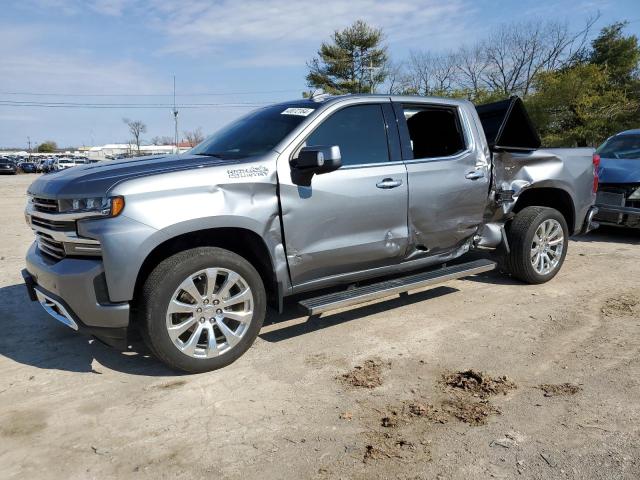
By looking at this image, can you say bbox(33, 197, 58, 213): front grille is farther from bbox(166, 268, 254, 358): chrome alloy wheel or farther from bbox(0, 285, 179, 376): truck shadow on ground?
bbox(0, 285, 179, 376): truck shadow on ground

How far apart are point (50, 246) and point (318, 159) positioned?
1.95 meters

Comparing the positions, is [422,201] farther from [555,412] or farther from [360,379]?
[555,412]

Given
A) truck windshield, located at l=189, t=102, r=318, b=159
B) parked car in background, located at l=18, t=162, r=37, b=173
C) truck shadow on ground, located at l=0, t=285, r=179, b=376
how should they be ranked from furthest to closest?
1. parked car in background, located at l=18, t=162, r=37, b=173
2. truck windshield, located at l=189, t=102, r=318, b=159
3. truck shadow on ground, located at l=0, t=285, r=179, b=376

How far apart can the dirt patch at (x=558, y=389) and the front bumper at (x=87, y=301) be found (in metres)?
2.69

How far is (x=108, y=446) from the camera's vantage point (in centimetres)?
276

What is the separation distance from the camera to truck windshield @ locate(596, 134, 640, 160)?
336 inches

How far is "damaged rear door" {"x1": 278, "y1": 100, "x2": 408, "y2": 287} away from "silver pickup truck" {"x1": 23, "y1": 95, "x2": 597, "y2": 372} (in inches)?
0.4

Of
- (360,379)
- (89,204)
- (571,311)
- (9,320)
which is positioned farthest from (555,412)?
(9,320)

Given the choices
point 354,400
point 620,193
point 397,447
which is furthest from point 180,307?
point 620,193

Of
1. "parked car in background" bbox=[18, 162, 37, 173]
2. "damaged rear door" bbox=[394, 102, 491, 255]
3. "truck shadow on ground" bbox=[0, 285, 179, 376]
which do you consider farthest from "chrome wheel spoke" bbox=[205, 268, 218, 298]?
"parked car in background" bbox=[18, 162, 37, 173]

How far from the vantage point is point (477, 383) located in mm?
3383

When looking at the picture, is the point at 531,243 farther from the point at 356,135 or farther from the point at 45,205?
the point at 45,205

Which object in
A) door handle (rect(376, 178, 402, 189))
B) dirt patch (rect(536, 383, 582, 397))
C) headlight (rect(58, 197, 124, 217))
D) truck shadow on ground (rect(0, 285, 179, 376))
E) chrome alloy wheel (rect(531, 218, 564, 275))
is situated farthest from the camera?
chrome alloy wheel (rect(531, 218, 564, 275))

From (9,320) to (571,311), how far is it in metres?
5.16
